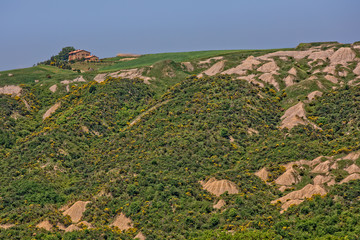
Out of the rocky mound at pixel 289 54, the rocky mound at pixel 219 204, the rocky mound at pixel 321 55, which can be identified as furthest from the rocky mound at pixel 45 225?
the rocky mound at pixel 321 55

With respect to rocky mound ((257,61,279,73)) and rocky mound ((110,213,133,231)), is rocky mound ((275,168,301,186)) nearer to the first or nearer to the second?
rocky mound ((110,213,133,231))

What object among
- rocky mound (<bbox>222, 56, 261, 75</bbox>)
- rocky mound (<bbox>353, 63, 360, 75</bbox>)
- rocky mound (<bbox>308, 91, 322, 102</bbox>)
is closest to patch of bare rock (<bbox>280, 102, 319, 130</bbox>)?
rocky mound (<bbox>308, 91, 322, 102</bbox>)

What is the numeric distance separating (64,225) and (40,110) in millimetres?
66113

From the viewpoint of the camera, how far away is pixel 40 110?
15862cm

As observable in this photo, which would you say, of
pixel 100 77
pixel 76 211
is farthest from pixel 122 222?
pixel 100 77

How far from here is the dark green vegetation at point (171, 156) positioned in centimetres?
9238

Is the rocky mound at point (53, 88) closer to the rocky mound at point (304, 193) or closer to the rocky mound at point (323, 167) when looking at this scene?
the rocky mound at point (323, 167)

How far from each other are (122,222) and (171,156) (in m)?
21.6

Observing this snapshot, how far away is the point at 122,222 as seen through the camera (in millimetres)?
100250

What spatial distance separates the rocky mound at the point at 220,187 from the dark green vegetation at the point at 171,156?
152cm

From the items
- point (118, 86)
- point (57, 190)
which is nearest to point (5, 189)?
point (57, 190)

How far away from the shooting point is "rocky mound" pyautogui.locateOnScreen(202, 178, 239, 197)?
10432cm

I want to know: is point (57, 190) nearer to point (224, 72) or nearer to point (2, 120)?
point (2, 120)

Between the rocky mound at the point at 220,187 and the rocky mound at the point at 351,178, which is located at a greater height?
the rocky mound at the point at 351,178
